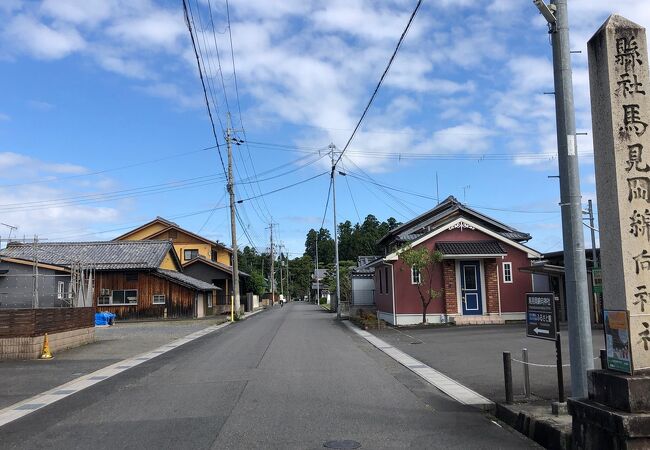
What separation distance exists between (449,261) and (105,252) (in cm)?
2774

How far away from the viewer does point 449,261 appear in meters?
27.3

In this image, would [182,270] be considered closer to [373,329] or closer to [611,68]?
[373,329]

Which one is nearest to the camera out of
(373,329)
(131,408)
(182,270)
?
(131,408)

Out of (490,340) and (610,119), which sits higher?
(610,119)

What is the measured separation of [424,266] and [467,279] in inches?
132

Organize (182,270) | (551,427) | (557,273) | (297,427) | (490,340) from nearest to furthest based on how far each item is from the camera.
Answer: (551,427), (297,427), (490,340), (557,273), (182,270)

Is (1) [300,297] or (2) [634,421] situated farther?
(1) [300,297]

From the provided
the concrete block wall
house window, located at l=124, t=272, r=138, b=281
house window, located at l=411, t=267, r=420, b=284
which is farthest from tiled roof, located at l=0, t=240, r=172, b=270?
the concrete block wall

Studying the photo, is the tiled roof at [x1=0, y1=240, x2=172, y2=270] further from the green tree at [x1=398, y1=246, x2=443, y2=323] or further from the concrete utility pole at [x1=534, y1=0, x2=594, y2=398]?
the concrete utility pole at [x1=534, y1=0, x2=594, y2=398]

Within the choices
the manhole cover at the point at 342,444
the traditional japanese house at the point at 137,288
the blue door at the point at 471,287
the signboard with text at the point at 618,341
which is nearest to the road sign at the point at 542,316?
the signboard with text at the point at 618,341

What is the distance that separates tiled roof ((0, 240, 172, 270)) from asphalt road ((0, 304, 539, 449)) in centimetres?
2846

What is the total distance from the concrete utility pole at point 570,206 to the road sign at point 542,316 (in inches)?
30.3

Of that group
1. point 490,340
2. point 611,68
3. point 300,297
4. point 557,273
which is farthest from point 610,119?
point 300,297

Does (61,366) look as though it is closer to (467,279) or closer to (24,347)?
(24,347)
